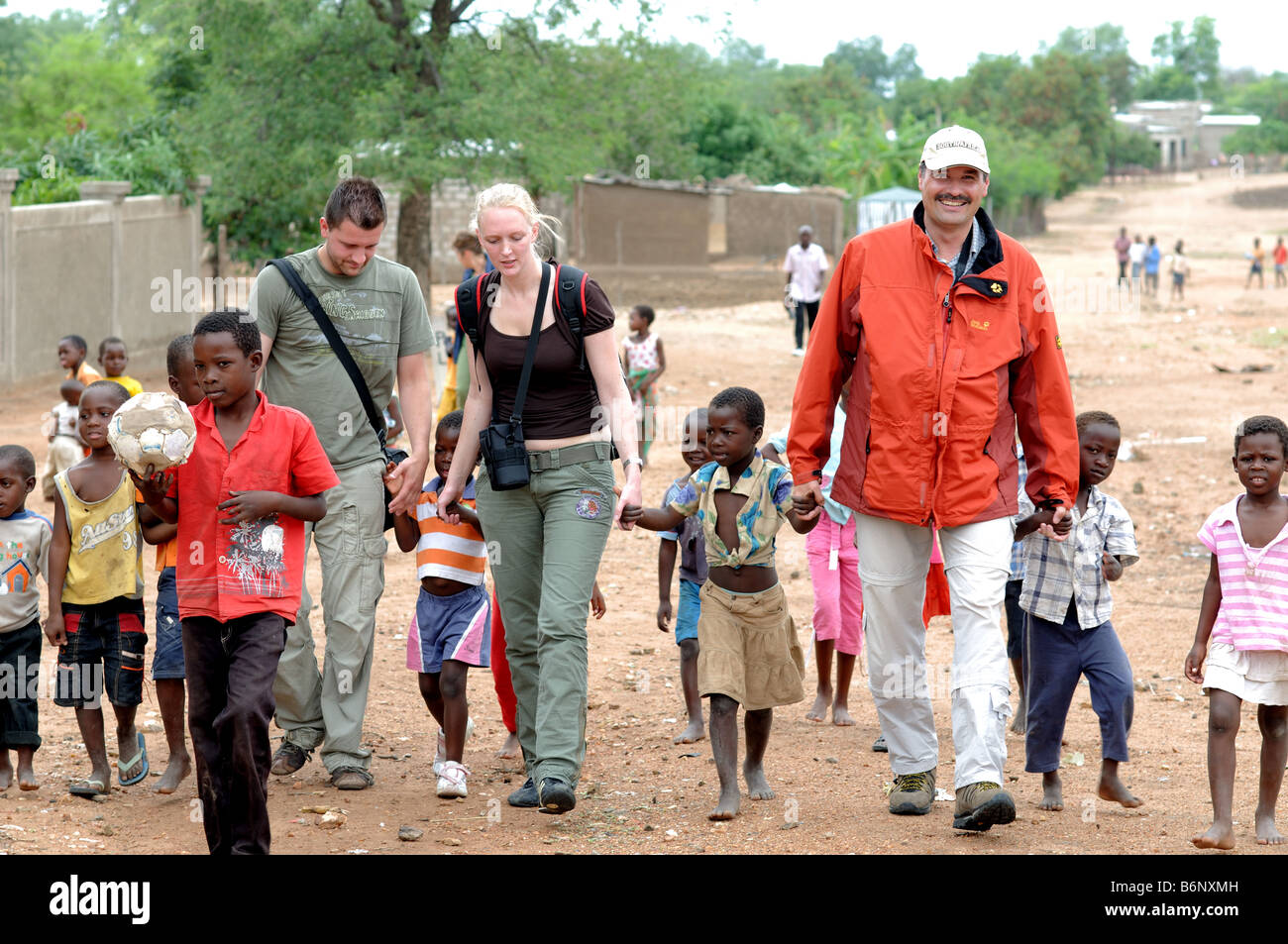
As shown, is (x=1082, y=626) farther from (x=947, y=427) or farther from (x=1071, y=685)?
(x=947, y=427)

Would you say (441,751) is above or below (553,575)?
below

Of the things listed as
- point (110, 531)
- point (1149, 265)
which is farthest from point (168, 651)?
point (1149, 265)

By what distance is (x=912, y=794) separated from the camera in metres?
4.87

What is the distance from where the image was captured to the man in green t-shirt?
5.16 meters

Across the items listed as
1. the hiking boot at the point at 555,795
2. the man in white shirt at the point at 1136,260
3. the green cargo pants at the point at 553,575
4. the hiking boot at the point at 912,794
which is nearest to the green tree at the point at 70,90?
the man in white shirt at the point at 1136,260

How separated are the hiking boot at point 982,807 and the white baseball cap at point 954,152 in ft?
6.20

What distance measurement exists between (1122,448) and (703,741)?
8652mm

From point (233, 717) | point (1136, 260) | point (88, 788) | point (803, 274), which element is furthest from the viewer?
point (1136, 260)

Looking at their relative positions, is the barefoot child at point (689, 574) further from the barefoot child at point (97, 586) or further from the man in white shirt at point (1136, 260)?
the man in white shirt at point (1136, 260)

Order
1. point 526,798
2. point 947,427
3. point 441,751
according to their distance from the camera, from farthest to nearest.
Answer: point 441,751 → point 526,798 → point 947,427

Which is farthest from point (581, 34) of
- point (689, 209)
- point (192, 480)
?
point (192, 480)

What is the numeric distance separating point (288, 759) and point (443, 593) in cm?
82

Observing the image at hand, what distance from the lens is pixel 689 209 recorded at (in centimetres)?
3259

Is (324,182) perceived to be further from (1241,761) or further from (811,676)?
(1241,761)
